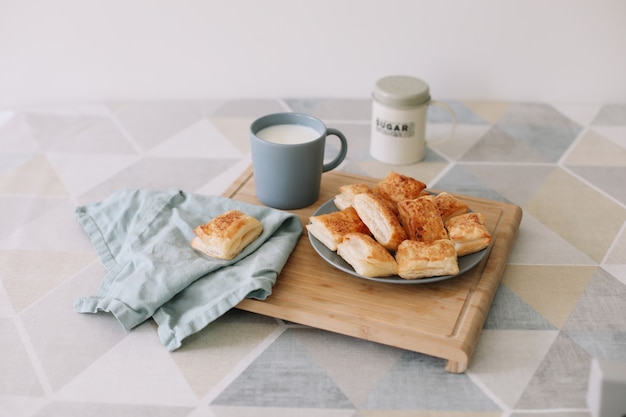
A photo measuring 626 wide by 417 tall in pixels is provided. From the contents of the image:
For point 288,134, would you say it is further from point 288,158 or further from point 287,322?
point 287,322

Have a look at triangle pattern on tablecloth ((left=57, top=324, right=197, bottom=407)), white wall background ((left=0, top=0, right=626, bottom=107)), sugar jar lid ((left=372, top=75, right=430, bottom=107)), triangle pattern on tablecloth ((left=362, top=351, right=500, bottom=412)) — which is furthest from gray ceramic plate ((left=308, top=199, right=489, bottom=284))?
white wall background ((left=0, top=0, right=626, bottom=107))

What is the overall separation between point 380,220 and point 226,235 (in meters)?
0.24

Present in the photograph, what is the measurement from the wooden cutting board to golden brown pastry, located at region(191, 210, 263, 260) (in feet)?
0.26

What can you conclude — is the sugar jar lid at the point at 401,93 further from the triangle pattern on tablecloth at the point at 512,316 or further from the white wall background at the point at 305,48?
the triangle pattern on tablecloth at the point at 512,316

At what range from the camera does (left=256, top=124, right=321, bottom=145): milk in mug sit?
124 centimetres

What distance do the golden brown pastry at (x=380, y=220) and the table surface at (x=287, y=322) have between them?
0.16 meters

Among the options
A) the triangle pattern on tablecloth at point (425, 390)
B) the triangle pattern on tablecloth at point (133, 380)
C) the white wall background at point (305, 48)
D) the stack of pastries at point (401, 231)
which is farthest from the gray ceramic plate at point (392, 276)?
the white wall background at point (305, 48)

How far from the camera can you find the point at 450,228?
1088 mm

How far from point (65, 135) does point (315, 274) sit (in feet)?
2.74

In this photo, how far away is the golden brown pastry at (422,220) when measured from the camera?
3.50 feet

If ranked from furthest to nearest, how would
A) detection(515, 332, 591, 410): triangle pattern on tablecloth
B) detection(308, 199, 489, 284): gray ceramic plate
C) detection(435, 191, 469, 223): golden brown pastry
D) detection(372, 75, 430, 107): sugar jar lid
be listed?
1. detection(372, 75, 430, 107): sugar jar lid
2. detection(435, 191, 469, 223): golden brown pastry
3. detection(308, 199, 489, 284): gray ceramic plate
4. detection(515, 332, 591, 410): triangle pattern on tablecloth

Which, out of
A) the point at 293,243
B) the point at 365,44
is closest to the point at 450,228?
the point at 293,243

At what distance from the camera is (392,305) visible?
1001 millimetres

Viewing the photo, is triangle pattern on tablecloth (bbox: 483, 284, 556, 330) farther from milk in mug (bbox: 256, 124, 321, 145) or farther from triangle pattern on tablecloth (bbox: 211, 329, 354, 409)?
milk in mug (bbox: 256, 124, 321, 145)
